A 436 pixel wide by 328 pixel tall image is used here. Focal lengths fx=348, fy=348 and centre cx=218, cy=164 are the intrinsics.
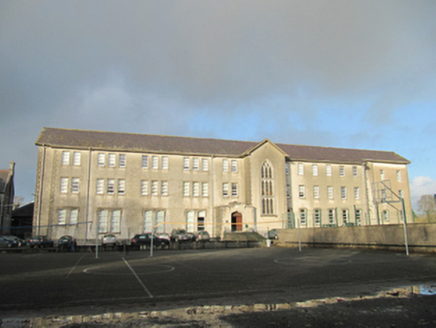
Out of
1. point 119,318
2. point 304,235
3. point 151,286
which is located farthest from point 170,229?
point 119,318

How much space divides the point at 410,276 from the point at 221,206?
37.7m

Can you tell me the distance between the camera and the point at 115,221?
44594 mm

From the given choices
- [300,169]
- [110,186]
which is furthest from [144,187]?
[300,169]

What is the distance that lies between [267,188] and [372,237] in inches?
1121

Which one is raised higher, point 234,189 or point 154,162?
point 154,162

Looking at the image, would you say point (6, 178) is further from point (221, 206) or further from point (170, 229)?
point (221, 206)

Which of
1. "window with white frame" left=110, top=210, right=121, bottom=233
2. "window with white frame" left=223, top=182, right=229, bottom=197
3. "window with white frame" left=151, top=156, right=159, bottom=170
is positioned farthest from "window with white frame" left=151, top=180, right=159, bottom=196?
"window with white frame" left=223, top=182, right=229, bottom=197

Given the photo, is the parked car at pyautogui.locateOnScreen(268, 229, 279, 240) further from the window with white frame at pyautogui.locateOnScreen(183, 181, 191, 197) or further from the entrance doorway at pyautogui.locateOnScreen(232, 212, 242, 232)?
the window with white frame at pyautogui.locateOnScreen(183, 181, 191, 197)

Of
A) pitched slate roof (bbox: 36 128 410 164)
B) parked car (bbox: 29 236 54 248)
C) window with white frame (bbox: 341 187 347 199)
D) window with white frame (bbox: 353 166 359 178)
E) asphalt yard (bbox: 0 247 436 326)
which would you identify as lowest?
asphalt yard (bbox: 0 247 436 326)

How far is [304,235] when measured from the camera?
28703mm

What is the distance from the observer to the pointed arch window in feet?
161

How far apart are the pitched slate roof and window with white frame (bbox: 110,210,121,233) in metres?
8.39

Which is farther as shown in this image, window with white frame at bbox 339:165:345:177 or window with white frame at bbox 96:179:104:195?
window with white frame at bbox 339:165:345:177

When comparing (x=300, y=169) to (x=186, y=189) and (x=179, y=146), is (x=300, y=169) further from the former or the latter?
(x=179, y=146)
